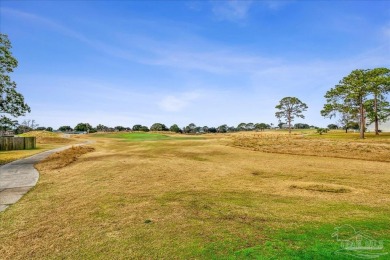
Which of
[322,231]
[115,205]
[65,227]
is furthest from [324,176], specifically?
[65,227]

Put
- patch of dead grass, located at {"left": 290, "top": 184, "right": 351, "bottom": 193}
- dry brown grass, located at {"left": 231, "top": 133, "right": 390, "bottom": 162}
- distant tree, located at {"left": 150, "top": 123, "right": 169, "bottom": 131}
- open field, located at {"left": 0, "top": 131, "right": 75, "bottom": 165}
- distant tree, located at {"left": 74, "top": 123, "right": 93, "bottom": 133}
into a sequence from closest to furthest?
1. patch of dead grass, located at {"left": 290, "top": 184, "right": 351, "bottom": 193}
2. dry brown grass, located at {"left": 231, "top": 133, "right": 390, "bottom": 162}
3. open field, located at {"left": 0, "top": 131, "right": 75, "bottom": 165}
4. distant tree, located at {"left": 150, "top": 123, "right": 169, "bottom": 131}
5. distant tree, located at {"left": 74, "top": 123, "right": 93, "bottom": 133}

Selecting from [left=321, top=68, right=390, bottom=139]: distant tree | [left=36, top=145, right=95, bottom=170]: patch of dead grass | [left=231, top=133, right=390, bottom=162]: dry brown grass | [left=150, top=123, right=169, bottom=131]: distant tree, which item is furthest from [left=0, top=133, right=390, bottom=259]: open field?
[left=150, top=123, right=169, bottom=131]: distant tree

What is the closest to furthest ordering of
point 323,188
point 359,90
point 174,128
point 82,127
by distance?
1. point 323,188
2. point 359,90
3. point 174,128
4. point 82,127

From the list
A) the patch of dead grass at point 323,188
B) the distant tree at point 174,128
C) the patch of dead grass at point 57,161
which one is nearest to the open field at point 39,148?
the patch of dead grass at point 57,161

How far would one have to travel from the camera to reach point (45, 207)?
8594 millimetres

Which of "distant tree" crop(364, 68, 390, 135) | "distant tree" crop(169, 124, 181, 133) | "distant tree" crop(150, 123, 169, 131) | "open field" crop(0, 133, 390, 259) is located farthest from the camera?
"distant tree" crop(150, 123, 169, 131)

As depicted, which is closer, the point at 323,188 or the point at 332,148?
the point at 323,188

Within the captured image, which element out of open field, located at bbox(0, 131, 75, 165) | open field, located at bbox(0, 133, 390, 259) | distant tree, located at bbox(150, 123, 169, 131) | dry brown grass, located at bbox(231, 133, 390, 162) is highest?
distant tree, located at bbox(150, 123, 169, 131)

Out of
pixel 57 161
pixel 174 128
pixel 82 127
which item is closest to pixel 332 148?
pixel 57 161

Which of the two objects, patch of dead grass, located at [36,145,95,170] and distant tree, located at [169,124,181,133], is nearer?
patch of dead grass, located at [36,145,95,170]

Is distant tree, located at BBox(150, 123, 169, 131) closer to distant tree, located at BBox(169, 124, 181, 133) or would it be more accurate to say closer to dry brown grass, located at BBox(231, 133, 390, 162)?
distant tree, located at BBox(169, 124, 181, 133)

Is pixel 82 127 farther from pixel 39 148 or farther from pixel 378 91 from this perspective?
pixel 378 91

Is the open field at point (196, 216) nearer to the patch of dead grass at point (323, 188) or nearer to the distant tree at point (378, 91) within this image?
the patch of dead grass at point (323, 188)

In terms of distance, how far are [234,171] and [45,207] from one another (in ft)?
31.8
